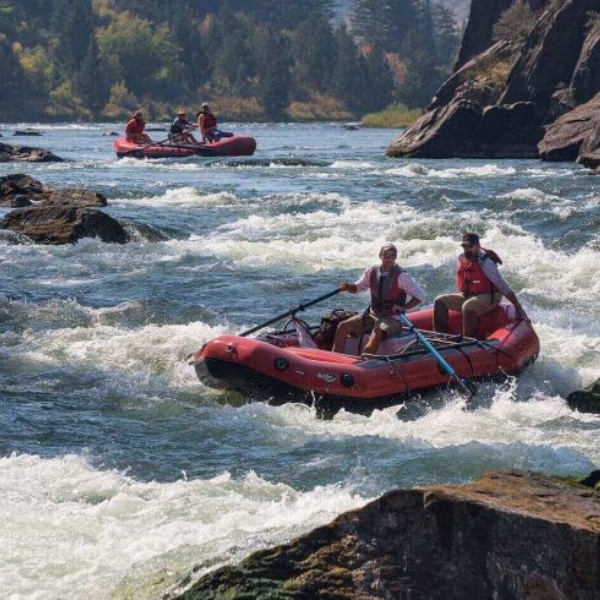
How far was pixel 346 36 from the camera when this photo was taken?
109312 millimetres

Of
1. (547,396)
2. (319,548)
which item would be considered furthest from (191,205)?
(319,548)

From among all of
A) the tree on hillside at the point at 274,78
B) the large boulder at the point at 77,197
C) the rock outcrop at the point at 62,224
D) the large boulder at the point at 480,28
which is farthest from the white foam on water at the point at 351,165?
the tree on hillside at the point at 274,78

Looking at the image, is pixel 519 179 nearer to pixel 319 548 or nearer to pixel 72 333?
pixel 72 333

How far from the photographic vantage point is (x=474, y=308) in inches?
477

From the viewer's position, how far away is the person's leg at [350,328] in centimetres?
1173

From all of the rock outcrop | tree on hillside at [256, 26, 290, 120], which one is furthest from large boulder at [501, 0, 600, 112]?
tree on hillside at [256, 26, 290, 120]

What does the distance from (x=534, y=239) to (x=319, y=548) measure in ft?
44.3

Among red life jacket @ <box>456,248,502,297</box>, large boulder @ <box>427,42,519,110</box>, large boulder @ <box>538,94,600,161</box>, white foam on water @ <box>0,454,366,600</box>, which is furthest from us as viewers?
large boulder @ <box>427,42,519,110</box>

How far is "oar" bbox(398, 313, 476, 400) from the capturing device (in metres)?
11.0

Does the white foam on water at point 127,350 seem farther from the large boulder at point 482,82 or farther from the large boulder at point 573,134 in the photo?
the large boulder at point 482,82

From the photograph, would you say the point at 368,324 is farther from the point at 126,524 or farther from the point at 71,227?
the point at 71,227

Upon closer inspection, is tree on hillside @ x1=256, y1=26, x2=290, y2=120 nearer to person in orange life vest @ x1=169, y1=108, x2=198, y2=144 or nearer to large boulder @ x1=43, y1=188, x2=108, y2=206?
person in orange life vest @ x1=169, y1=108, x2=198, y2=144

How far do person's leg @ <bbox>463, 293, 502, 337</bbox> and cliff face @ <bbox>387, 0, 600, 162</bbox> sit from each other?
74.3 feet

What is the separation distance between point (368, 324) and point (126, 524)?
450 centimetres
